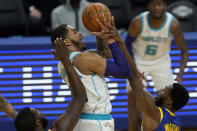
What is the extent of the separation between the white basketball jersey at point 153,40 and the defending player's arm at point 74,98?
2.54 m

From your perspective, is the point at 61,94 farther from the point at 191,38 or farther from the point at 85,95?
the point at 85,95

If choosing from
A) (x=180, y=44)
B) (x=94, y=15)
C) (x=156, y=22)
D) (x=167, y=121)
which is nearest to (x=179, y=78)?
(x=180, y=44)

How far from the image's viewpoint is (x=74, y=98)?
3951 millimetres

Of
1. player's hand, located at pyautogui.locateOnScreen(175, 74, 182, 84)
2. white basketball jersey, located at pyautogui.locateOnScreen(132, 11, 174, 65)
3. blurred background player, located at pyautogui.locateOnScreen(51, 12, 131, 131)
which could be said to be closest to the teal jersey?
blurred background player, located at pyautogui.locateOnScreen(51, 12, 131, 131)

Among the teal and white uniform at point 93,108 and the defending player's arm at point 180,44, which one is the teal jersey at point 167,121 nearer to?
the teal and white uniform at point 93,108

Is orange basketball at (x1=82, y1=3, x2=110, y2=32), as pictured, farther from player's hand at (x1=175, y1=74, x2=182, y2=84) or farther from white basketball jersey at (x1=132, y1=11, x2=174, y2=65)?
player's hand at (x1=175, y1=74, x2=182, y2=84)

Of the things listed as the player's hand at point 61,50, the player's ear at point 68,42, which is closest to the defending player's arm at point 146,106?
the player's ear at point 68,42

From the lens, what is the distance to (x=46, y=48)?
21.3 feet

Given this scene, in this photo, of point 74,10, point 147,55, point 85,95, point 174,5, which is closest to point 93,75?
point 85,95

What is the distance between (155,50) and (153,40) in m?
0.14

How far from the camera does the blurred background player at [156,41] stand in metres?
6.31

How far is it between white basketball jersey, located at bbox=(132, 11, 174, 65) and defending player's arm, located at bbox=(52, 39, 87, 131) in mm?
2540

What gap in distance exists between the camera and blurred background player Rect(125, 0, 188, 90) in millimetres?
6309

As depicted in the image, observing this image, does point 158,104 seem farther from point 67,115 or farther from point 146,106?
point 67,115
